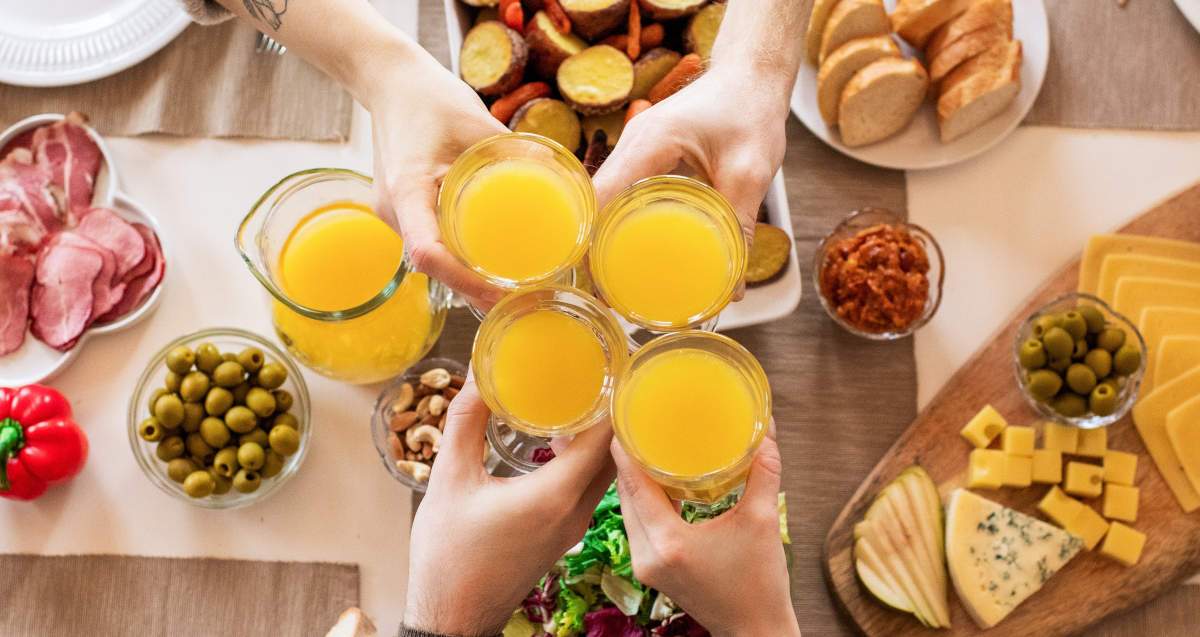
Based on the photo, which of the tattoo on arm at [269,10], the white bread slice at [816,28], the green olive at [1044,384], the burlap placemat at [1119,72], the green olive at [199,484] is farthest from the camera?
the burlap placemat at [1119,72]

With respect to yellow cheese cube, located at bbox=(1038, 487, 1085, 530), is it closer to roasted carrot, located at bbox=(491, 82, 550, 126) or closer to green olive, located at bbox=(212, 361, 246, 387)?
roasted carrot, located at bbox=(491, 82, 550, 126)

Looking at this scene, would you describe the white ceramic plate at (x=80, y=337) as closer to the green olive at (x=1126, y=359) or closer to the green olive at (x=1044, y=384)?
the green olive at (x=1044, y=384)

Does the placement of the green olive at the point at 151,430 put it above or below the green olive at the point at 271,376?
below

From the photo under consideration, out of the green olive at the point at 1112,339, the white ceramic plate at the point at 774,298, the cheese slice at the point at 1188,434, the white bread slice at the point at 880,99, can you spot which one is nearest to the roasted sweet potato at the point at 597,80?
the white ceramic plate at the point at 774,298

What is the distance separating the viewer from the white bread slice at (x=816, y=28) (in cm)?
184

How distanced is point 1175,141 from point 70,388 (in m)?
2.28

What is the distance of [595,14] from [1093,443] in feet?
4.10

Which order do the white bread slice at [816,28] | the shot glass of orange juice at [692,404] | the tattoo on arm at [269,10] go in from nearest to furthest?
the shot glass of orange juice at [692,404] → the tattoo on arm at [269,10] → the white bread slice at [816,28]

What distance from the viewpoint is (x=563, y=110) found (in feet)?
5.71

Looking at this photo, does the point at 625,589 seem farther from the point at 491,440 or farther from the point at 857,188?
the point at 857,188

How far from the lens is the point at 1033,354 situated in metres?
1.74

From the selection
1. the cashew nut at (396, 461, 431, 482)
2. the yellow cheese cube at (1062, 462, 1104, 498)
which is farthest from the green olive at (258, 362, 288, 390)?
the yellow cheese cube at (1062, 462, 1104, 498)

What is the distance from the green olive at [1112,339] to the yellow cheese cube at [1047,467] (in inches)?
8.7

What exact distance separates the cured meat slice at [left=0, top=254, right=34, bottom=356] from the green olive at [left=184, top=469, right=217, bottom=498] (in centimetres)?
46
